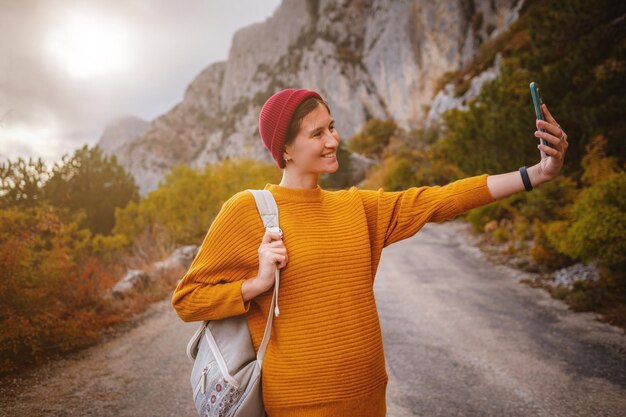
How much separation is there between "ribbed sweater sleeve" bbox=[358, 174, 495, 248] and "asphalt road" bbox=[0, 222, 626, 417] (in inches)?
81.1

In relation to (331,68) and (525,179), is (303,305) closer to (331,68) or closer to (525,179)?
(525,179)

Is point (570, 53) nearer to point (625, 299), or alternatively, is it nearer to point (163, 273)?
point (625, 299)

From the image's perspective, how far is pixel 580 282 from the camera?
198 inches

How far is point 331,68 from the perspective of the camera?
52.1 m

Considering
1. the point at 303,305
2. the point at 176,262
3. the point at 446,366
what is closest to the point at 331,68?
the point at 176,262

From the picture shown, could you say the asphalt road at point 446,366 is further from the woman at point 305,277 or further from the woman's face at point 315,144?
the woman's face at point 315,144

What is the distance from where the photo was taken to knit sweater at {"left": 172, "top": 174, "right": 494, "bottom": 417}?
3.80 ft

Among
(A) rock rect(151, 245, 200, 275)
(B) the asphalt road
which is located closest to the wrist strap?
(B) the asphalt road

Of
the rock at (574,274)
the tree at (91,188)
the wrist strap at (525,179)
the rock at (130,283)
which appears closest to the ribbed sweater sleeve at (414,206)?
the wrist strap at (525,179)

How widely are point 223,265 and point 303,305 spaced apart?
12.0 inches

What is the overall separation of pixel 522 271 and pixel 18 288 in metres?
7.78

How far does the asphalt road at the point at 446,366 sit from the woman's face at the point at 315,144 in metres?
2.39

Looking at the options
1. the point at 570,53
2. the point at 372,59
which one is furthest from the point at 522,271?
the point at 372,59

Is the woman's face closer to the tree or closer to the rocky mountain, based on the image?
the tree
